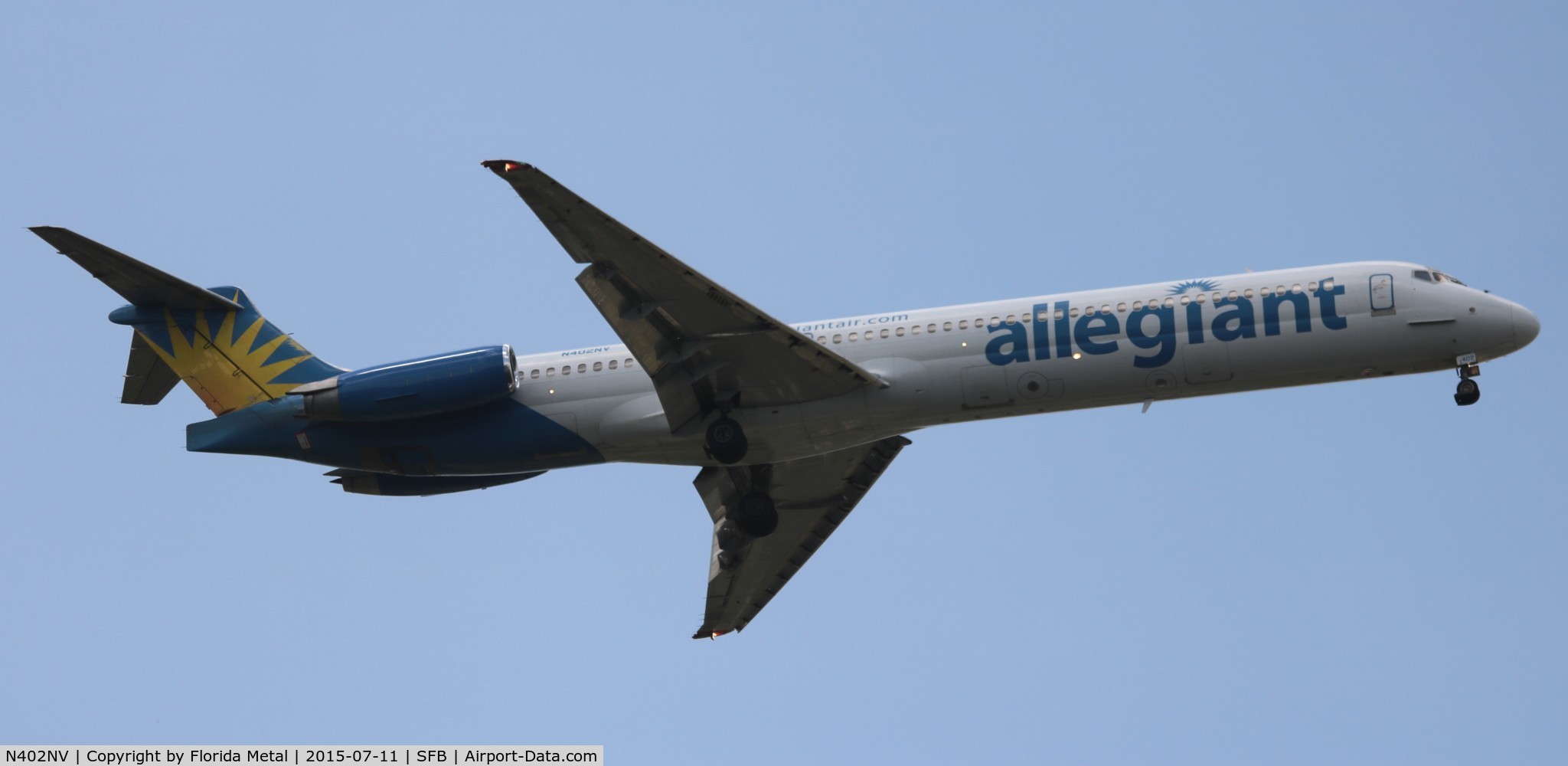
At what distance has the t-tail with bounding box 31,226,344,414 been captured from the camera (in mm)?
30719

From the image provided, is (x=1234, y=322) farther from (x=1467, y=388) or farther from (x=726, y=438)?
(x=726, y=438)

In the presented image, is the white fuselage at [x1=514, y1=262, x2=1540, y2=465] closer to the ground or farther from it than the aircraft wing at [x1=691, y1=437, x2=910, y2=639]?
farther from it

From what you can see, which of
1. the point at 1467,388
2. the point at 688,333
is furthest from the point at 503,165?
the point at 1467,388

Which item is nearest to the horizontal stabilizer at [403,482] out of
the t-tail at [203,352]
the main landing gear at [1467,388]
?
the t-tail at [203,352]

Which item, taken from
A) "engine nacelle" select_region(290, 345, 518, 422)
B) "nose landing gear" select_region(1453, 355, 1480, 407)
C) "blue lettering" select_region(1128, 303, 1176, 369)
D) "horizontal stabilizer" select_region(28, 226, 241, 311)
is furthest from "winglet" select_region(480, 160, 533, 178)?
"nose landing gear" select_region(1453, 355, 1480, 407)

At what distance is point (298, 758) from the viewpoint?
26.9 m

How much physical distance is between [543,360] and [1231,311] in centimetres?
1275

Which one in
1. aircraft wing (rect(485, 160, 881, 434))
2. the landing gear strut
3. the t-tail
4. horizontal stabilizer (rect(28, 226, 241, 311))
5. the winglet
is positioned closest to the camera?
the winglet

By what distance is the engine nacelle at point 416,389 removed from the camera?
28750 mm

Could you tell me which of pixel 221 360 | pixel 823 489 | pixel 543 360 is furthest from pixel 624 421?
pixel 221 360

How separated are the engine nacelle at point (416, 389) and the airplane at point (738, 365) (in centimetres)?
3

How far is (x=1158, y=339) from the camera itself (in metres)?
27.9

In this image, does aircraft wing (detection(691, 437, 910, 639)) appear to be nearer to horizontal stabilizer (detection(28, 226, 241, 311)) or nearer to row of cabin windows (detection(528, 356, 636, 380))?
row of cabin windows (detection(528, 356, 636, 380))

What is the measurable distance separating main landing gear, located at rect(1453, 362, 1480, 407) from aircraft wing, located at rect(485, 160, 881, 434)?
10.3 metres
